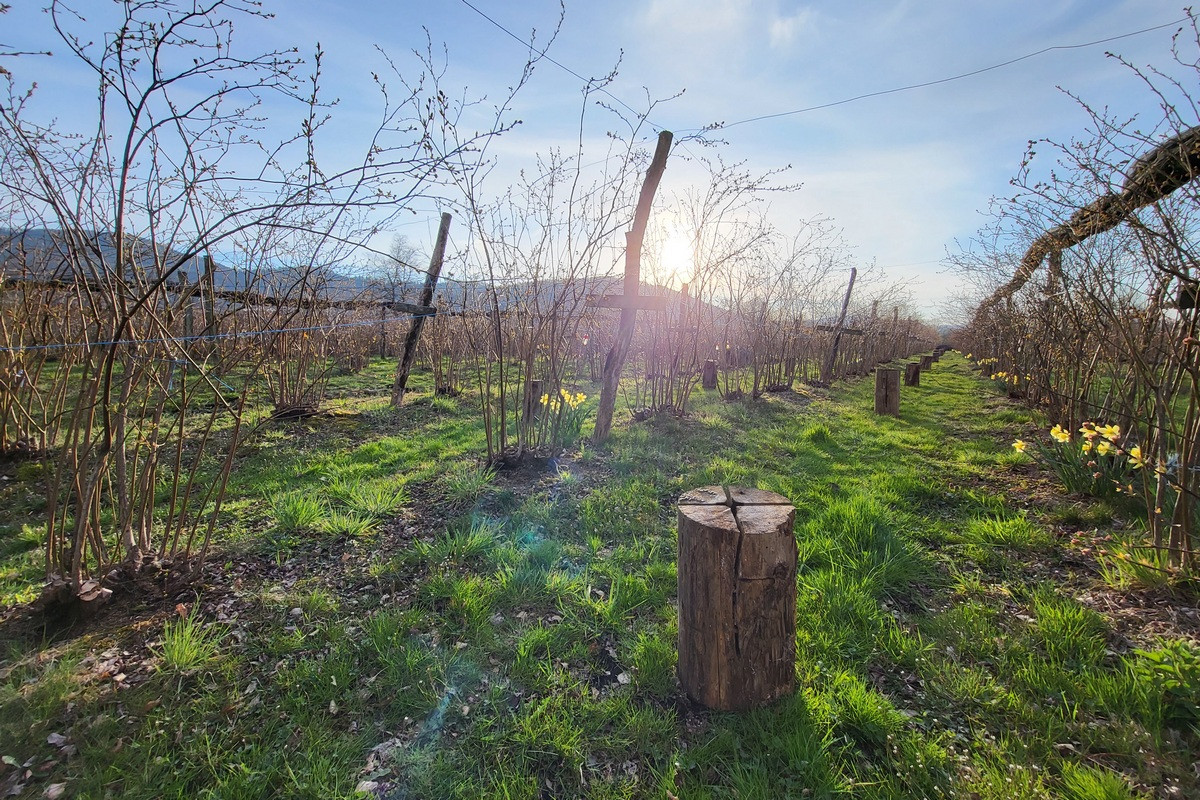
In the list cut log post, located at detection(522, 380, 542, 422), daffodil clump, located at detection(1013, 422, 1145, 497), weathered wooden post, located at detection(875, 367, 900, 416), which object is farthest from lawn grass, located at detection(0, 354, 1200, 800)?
weathered wooden post, located at detection(875, 367, 900, 416)

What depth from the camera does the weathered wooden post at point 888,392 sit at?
8.03m

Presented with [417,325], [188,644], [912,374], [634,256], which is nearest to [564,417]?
[634,256]

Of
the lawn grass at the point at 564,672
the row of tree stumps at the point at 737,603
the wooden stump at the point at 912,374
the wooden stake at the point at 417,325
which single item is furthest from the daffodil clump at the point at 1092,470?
the wooden stump at the point at 912,374

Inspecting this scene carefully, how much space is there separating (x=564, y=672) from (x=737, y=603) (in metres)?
0.85

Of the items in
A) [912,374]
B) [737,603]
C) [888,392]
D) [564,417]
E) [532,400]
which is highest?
[912,374]

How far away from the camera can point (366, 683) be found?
1.98 metres

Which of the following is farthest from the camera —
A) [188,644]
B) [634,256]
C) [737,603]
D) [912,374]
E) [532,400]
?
[912,374]

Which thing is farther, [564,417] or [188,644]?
[564,417]

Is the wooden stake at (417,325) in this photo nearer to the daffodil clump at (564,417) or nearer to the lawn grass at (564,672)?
the daffodil clump at (564,417)

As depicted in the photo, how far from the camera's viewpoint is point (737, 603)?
1.75 meters

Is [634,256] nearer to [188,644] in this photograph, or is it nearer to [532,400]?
[532,400]

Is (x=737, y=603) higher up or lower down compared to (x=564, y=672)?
higher up

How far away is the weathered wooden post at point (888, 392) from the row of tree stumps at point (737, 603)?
7382 millimetres

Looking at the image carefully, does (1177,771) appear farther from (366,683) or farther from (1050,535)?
(366,683)
